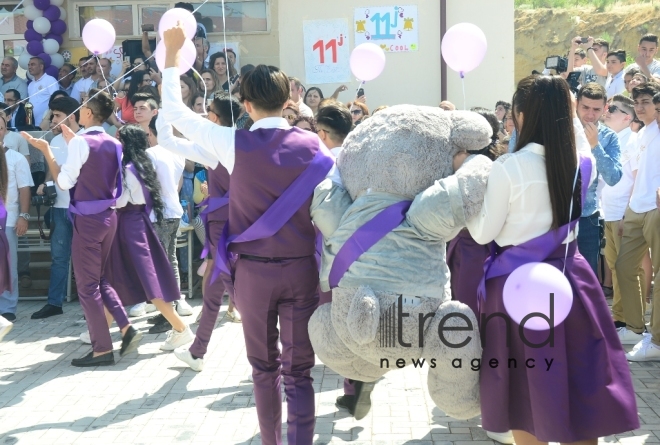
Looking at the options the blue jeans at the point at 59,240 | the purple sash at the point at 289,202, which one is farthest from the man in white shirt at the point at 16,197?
the purple sash at the point at 289,202

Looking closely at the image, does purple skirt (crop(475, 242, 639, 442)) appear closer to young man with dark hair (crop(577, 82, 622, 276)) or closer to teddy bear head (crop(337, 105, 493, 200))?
teddy bear head (crop(337, 105, 493, 200))

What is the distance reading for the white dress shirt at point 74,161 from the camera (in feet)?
19.0

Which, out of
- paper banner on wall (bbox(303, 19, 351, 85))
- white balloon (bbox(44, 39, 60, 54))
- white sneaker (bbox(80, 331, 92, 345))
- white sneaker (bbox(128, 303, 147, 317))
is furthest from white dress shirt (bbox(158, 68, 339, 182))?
white balloon (bbox(44, 39, 60, 54))

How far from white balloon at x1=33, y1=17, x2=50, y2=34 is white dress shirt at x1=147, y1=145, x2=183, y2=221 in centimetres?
595

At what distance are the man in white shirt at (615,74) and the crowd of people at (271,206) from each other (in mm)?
17

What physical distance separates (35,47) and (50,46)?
231mm

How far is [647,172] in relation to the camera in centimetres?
609

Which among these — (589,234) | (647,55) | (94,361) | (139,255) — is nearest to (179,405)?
(94,361)

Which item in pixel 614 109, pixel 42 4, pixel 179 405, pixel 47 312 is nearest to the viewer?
pixel 179 405

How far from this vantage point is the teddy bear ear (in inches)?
130

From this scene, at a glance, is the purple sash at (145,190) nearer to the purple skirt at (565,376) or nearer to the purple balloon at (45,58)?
the purple skirt at (565,376)

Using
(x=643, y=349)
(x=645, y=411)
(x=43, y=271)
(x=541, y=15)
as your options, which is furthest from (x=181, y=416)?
(x=541, y=15)

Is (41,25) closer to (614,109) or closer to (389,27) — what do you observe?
(389,27)

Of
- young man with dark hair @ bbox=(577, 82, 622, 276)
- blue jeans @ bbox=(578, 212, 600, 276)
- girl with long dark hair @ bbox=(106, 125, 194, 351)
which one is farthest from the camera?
girl with long dark hair @ bbox=(106, 125, 194, 351)
